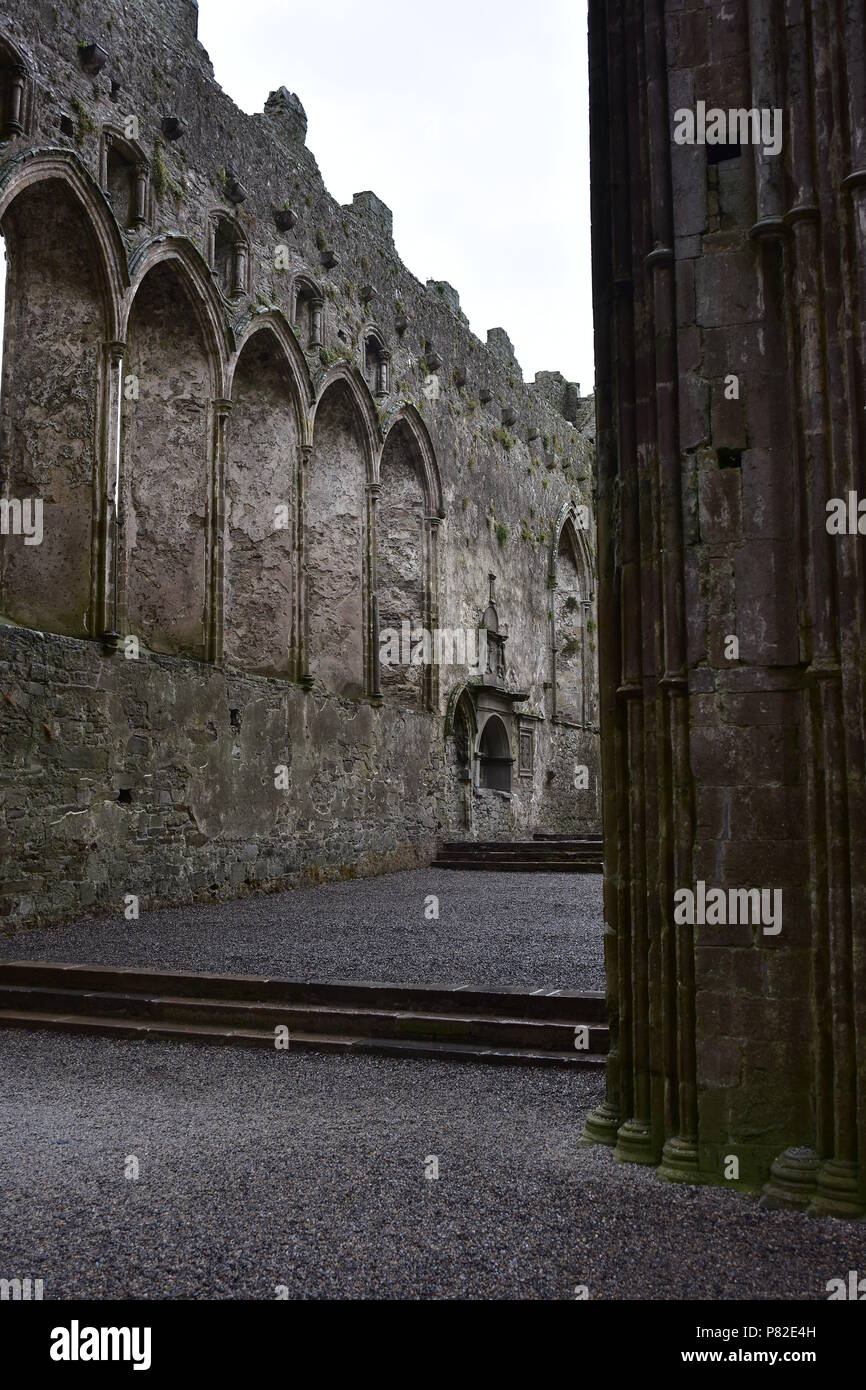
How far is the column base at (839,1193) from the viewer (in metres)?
2.92

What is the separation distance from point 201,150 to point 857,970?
1075 cm

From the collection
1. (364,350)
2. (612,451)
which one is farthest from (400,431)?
(612,451)

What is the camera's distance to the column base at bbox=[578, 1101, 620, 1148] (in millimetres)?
3550

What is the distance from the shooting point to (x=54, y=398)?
30.8 ft

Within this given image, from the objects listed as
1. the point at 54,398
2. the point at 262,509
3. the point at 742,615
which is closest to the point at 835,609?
the point at 742,615

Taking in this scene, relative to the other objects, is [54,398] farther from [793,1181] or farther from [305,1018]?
[793,1181]

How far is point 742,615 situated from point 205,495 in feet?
27.3

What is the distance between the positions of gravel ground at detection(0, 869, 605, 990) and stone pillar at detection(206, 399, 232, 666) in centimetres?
256

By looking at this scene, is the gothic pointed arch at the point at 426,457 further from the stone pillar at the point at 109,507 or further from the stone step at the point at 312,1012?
the stone step at the point at 312,1012

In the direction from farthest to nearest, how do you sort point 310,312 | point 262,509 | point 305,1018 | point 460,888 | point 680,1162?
point 310,312, point 262,509, point 460,888, point 305,1018, point 680,1162

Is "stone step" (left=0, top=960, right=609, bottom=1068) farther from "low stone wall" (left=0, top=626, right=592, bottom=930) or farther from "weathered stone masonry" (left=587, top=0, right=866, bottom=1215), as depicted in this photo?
"low stone wall" (left=0, top=626, right=592, bottom=930)

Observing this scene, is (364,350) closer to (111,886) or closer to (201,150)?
(201,150)

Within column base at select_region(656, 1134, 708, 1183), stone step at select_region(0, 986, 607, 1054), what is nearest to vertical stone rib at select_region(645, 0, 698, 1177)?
column base at select_region(656, 1134, 708, 1183)

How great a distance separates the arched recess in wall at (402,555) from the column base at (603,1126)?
12.1 metres
